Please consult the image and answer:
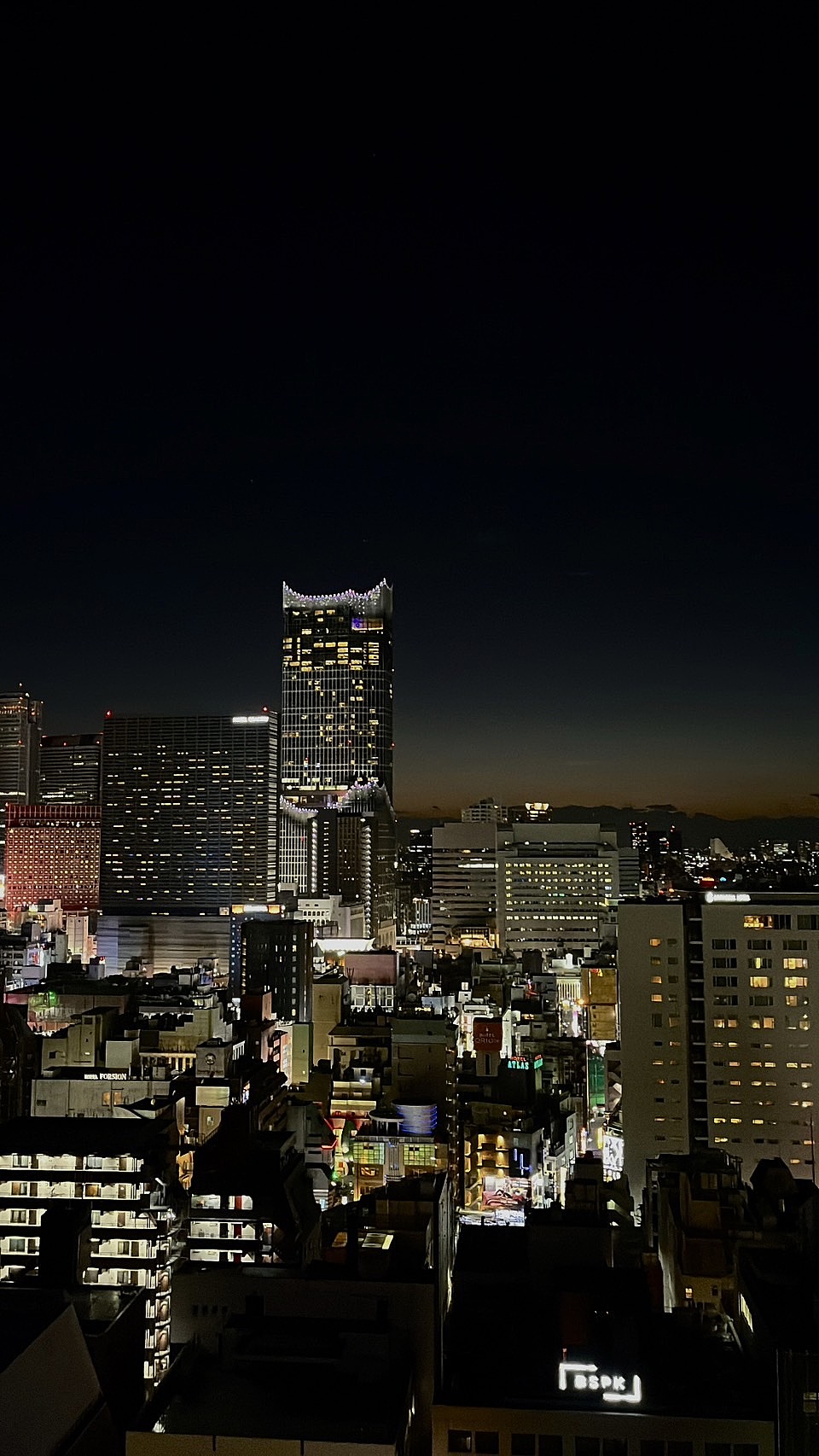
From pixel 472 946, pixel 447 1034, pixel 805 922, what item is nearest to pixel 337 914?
A: pixel 472 946

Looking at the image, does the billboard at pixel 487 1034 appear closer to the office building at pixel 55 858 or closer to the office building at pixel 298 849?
the office building at pixel 298 849

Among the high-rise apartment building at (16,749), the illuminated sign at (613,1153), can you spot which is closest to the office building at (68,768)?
the high-rise apartment building at (16,749)

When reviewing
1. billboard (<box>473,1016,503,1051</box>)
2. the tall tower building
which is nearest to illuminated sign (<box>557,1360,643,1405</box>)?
billboard (<box>473,1016,503,1051</box>)

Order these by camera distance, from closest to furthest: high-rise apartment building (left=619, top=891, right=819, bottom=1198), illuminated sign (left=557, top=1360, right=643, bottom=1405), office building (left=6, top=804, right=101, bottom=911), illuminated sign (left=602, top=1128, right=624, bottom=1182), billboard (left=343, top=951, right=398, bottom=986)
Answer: illuminated sign (left=557, top=1360, right=643, bottom=1405), high-rise apartment building (left=619, top=891, right=819, bottom=1198), illuminated sign (left=602, top=1128, right=624, bottom=1182), billboard (left=343, top=951, right=398, bottom=986), office building (left=6, top=804, right=101, bottom=911)

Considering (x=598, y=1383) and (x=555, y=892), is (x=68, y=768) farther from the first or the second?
(x=598, y=1383)

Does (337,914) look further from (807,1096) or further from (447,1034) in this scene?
(807,1096)

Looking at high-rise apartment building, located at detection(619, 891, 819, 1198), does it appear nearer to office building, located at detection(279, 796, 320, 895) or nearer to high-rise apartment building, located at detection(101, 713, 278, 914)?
high-rise apartment building, located at detection(101, 713, 278, 914)
